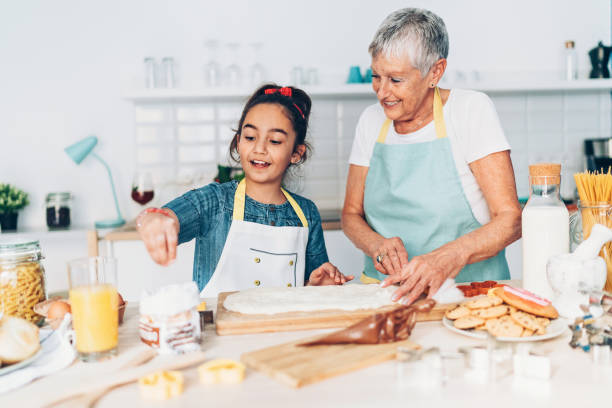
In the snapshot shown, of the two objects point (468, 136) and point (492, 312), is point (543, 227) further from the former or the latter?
point (468, 136)

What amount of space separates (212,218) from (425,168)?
691 millimetres

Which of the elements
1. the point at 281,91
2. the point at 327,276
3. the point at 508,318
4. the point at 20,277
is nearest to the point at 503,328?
the point at 508,318

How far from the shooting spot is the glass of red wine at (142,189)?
10.1 ft

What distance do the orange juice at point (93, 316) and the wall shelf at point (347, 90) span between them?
7.23 feet

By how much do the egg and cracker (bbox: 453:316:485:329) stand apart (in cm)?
78

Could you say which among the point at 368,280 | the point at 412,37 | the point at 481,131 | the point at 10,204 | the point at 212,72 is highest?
the point at 212,72

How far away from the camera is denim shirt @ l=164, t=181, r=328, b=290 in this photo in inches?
64.6

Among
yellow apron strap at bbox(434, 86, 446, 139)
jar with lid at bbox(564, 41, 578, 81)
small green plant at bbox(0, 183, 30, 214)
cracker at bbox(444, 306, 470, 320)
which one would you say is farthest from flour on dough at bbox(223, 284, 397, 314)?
jar with lid at bbox(564, 41, 578, 81)

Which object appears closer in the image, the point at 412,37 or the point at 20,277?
the point at 20,277

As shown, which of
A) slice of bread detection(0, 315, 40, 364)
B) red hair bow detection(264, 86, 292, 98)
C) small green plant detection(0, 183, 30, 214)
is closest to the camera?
slice of bread detection(0, 315, 40, 364)

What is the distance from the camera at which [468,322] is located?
3.62ft

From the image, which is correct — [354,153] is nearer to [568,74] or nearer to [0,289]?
[0,289]

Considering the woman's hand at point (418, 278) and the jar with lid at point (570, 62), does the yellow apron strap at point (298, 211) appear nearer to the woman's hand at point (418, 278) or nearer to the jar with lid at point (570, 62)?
the woman's hand at point (418, 278)

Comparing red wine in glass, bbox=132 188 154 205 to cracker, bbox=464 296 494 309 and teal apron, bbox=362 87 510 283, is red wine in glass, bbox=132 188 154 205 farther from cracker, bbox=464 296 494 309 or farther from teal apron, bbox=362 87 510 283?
cracker, bbox=464 296 494 309
